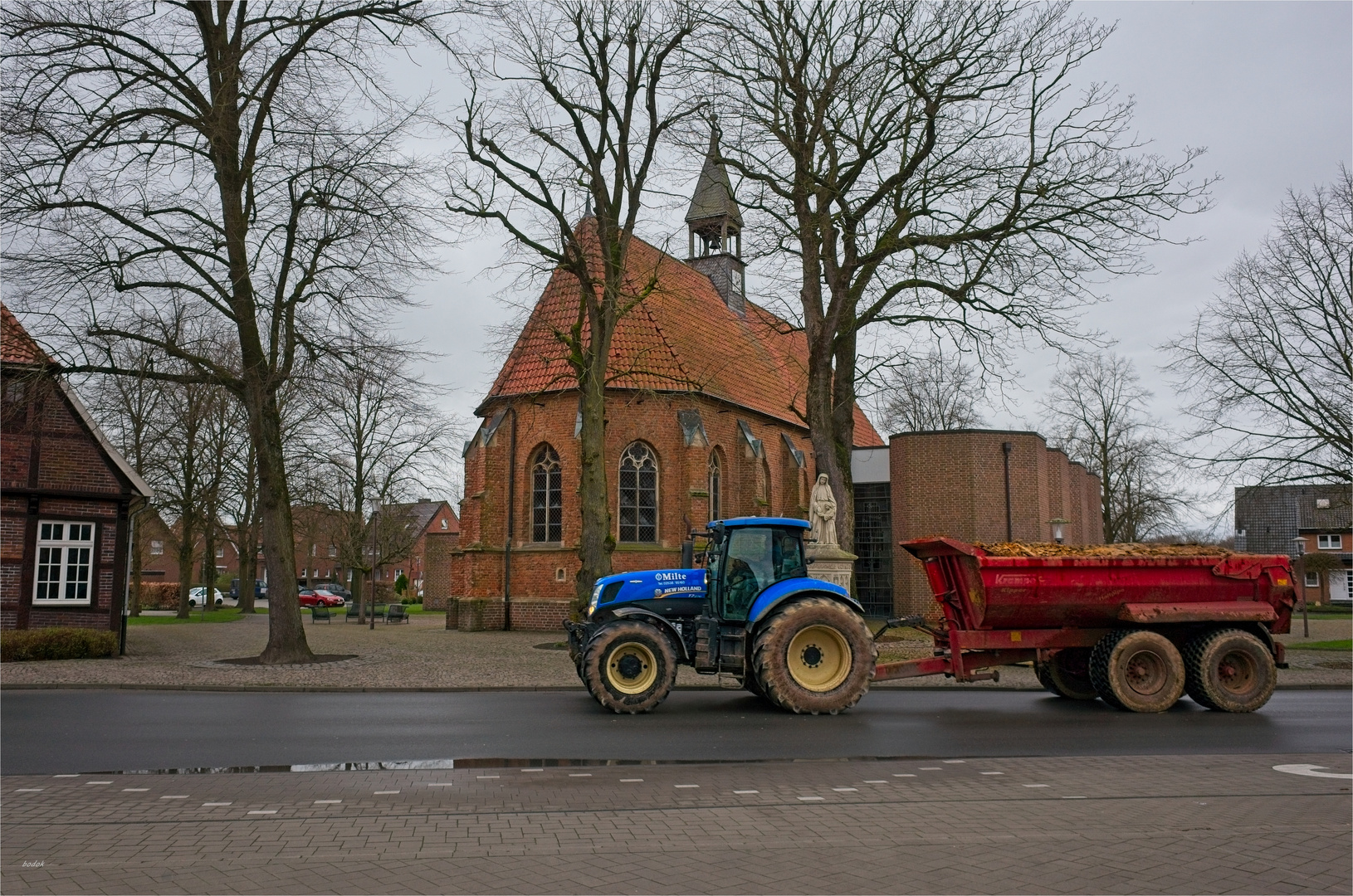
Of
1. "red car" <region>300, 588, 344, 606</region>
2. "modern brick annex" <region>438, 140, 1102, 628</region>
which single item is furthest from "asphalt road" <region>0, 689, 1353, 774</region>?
"red car" <region>300, 588, 344, 606</region>

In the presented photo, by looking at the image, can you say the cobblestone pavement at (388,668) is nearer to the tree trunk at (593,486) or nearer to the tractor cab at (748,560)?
the tree trunk at (593,486)

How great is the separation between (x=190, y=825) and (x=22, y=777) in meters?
2.63

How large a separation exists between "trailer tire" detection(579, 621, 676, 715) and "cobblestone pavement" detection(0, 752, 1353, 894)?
3135 mm

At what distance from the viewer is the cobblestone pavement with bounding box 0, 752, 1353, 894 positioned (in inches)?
203

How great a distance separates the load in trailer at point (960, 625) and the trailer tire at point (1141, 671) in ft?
0.06

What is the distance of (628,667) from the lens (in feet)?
38.5

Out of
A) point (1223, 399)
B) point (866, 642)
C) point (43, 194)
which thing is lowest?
point (866, 642)

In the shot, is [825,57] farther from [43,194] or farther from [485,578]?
[485,578]

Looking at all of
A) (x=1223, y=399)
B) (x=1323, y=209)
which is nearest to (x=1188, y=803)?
(x=1223, y=399)

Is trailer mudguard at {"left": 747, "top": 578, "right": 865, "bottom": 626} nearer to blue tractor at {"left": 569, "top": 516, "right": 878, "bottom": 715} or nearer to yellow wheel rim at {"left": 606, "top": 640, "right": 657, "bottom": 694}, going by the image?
blue tractor at {"left": 569, "top": 516, "right": 878, "bottom": 715}

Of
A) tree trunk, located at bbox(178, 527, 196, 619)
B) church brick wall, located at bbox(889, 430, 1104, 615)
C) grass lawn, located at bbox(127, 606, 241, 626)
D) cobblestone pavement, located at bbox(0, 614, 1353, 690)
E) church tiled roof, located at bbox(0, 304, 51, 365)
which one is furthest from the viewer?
tree trunk, located at bbox(178, 527, 196, 619)

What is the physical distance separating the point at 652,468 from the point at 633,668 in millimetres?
17199

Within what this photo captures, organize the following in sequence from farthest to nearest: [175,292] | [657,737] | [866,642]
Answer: [175,292] → [866,642] → [657,737]

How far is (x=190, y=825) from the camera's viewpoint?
247 inches
